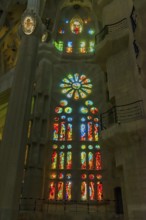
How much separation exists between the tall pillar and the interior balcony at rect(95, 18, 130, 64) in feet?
8.82

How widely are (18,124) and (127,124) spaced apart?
11.4 feet

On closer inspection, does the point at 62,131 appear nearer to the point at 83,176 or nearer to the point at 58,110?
the point at 58,110

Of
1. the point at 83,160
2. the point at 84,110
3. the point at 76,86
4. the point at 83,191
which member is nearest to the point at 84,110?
the point at 84,110

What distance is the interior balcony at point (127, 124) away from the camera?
24.9 ft

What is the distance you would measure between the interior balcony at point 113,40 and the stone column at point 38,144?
20.4 feet

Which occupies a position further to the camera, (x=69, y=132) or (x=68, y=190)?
(x=69, y=132)

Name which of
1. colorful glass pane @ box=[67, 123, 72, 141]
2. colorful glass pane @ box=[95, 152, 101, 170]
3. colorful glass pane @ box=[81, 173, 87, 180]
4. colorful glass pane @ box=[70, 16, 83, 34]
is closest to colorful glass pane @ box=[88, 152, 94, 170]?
colorful glass pane @ box=[95, 152, 101, 170]

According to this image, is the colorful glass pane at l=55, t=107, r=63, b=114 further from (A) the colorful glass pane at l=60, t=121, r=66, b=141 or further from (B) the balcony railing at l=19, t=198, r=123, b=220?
(B) the balcony railing at l=19, t=198, r=123, b=220

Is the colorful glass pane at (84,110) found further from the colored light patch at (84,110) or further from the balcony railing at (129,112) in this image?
the balcony railing at (129,112)

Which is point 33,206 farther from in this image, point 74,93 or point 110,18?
point 110,18

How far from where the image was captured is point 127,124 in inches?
305

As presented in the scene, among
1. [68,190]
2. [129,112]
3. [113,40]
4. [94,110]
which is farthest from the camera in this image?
[94,110]

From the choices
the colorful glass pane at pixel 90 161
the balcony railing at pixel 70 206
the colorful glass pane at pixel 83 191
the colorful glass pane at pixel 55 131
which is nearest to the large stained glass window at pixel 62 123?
the colorful glass pane at pixel 55 131

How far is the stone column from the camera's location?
1269 cm
